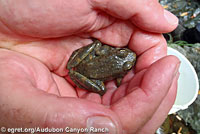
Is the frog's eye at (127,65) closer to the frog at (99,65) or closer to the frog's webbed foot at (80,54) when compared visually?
the frog at (99,65)

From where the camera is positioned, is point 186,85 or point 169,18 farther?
point 186,85

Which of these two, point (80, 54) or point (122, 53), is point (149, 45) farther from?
point (80, 54)

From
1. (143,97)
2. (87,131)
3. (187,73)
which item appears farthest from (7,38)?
(187,73)

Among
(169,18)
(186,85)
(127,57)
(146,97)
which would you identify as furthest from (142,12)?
(186,85)

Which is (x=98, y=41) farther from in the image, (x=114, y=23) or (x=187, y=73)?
(x=187, y=73)

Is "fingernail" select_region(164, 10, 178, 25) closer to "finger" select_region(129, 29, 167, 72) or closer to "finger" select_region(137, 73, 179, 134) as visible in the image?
→ "finger" select_region(129, 29, 167, 72)

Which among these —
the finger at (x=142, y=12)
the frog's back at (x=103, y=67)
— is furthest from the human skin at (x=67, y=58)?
the frog's back at (x=103, y=67)
